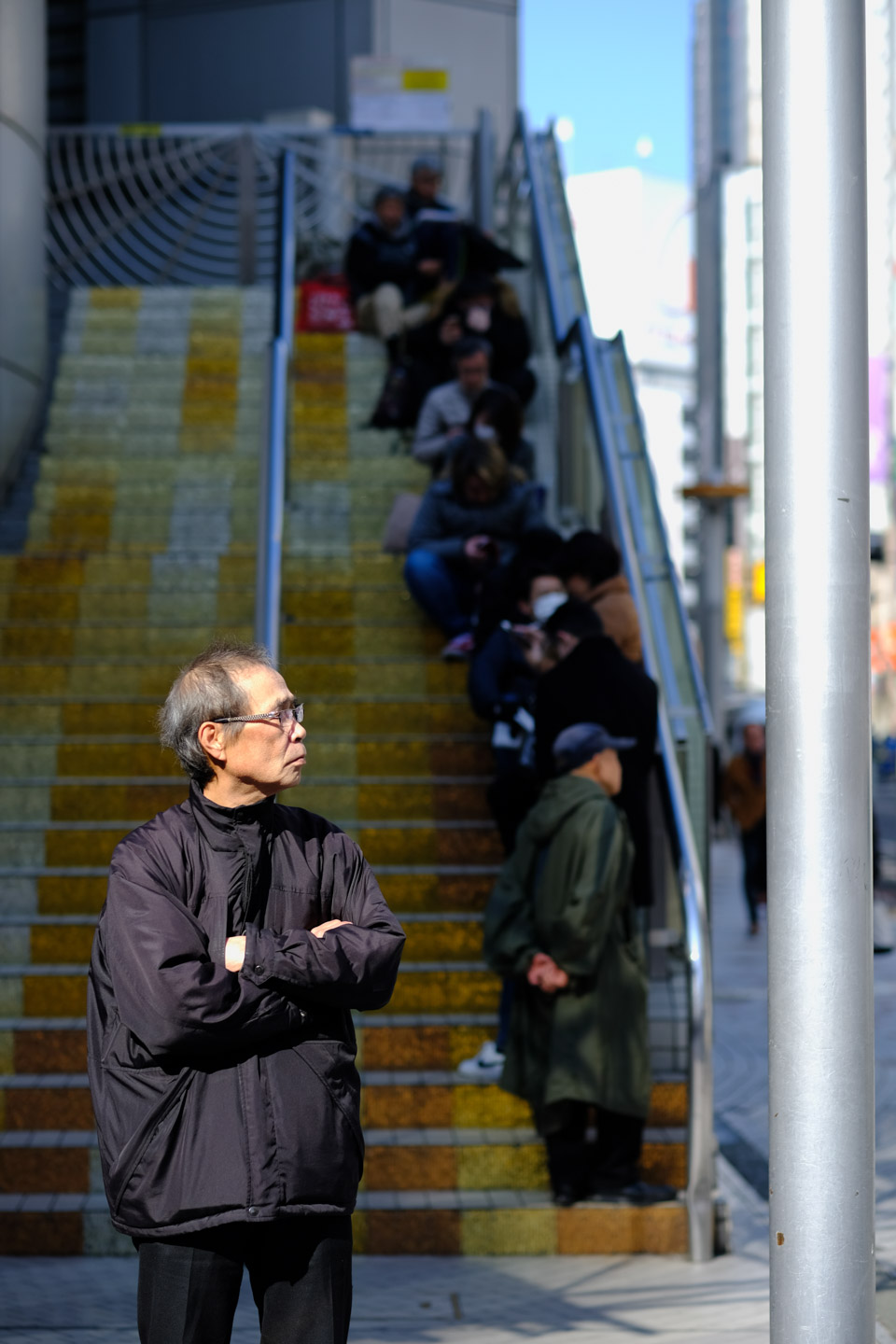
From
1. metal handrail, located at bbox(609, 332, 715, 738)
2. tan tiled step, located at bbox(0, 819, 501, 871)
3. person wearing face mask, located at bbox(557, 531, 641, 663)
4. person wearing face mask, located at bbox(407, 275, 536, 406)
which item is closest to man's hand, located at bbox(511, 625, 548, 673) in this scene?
person wearing face mask, located at bbox(557, 531, 641, 663)

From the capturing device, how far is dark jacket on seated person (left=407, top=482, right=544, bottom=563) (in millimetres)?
→ 8180

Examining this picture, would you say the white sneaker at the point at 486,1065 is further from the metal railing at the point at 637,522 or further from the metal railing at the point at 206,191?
the metal railing at the point at 206,191

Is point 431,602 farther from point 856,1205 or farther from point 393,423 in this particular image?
point 856,1205

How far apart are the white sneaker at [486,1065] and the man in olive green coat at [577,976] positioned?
41 cm

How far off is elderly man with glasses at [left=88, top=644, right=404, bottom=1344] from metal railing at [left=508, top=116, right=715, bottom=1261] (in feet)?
8.04

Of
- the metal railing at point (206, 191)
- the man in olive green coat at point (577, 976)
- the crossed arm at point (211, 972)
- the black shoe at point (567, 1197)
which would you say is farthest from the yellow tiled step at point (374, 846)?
the metal railing at point (206, 191)

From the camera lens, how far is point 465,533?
8.17 metres

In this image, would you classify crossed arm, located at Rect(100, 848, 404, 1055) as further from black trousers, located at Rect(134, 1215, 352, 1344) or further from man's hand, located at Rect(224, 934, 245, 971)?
black trousers, located at Rect(134, 1215, 352, 1344)

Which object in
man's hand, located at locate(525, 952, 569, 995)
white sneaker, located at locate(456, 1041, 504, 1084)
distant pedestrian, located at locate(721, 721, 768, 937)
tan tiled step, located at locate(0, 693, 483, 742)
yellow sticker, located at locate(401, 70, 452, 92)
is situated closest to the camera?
man's hand, located at locate(525, 952, 569, 995)

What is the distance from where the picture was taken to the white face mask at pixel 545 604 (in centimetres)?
678

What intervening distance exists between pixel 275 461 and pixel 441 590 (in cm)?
101

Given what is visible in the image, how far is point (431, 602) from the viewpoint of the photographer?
7.96 m

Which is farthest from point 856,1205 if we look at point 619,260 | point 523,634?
point 619,260

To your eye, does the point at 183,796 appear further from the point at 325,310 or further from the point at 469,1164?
the point at 325,310
